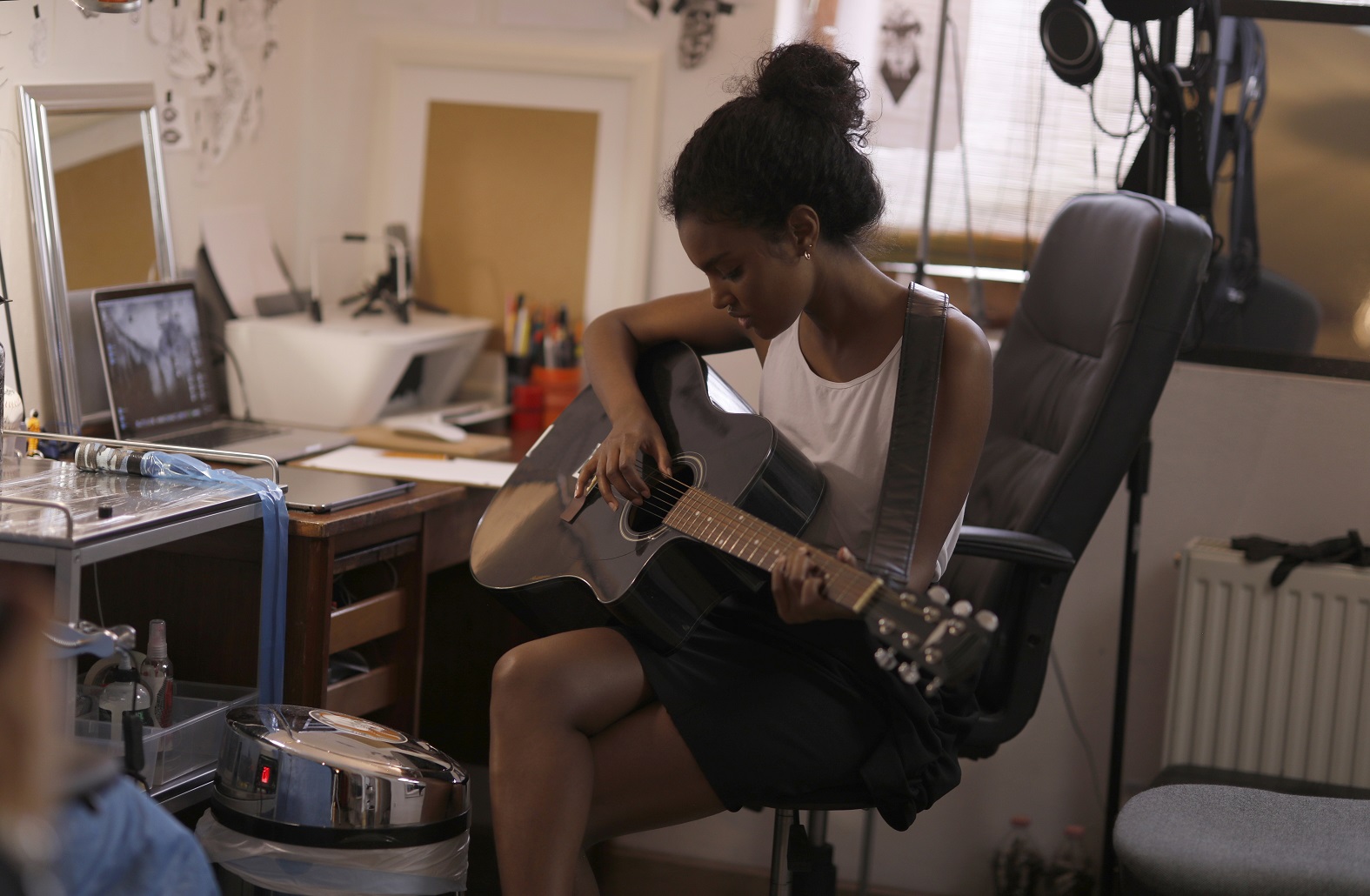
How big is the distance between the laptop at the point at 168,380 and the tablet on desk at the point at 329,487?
0.07 meters

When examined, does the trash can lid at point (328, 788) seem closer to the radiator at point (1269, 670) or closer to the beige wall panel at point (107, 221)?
the beige wall panel at point (107, 221)

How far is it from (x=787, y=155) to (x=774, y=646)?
1.82 ft

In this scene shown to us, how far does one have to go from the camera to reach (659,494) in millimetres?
1580

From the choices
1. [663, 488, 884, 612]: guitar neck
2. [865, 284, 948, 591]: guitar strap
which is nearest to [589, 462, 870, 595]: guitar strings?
[663, 488, 884, 612]: guitar neck

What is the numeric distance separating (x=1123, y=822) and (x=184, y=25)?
6.12ft

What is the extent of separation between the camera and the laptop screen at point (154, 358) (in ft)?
6.58

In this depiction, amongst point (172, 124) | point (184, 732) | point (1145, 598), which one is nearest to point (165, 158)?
point (172, 124)

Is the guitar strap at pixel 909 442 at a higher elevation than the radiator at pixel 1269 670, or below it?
higher

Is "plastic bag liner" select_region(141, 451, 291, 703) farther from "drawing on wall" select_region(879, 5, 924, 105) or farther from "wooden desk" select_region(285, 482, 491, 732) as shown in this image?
"drawing on wall" select_region(879, 5, 924, 105)

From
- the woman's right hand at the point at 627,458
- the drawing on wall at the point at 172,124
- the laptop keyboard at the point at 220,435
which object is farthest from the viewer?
the drawing on wall at the point at 172,124

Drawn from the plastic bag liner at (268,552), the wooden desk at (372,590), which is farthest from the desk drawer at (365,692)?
the plastic bag liner at (268,552)

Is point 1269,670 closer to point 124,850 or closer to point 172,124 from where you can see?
point 124,850

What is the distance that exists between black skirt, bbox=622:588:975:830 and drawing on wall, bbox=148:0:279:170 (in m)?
1.29

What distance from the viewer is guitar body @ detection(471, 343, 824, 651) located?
1473 millimetres
